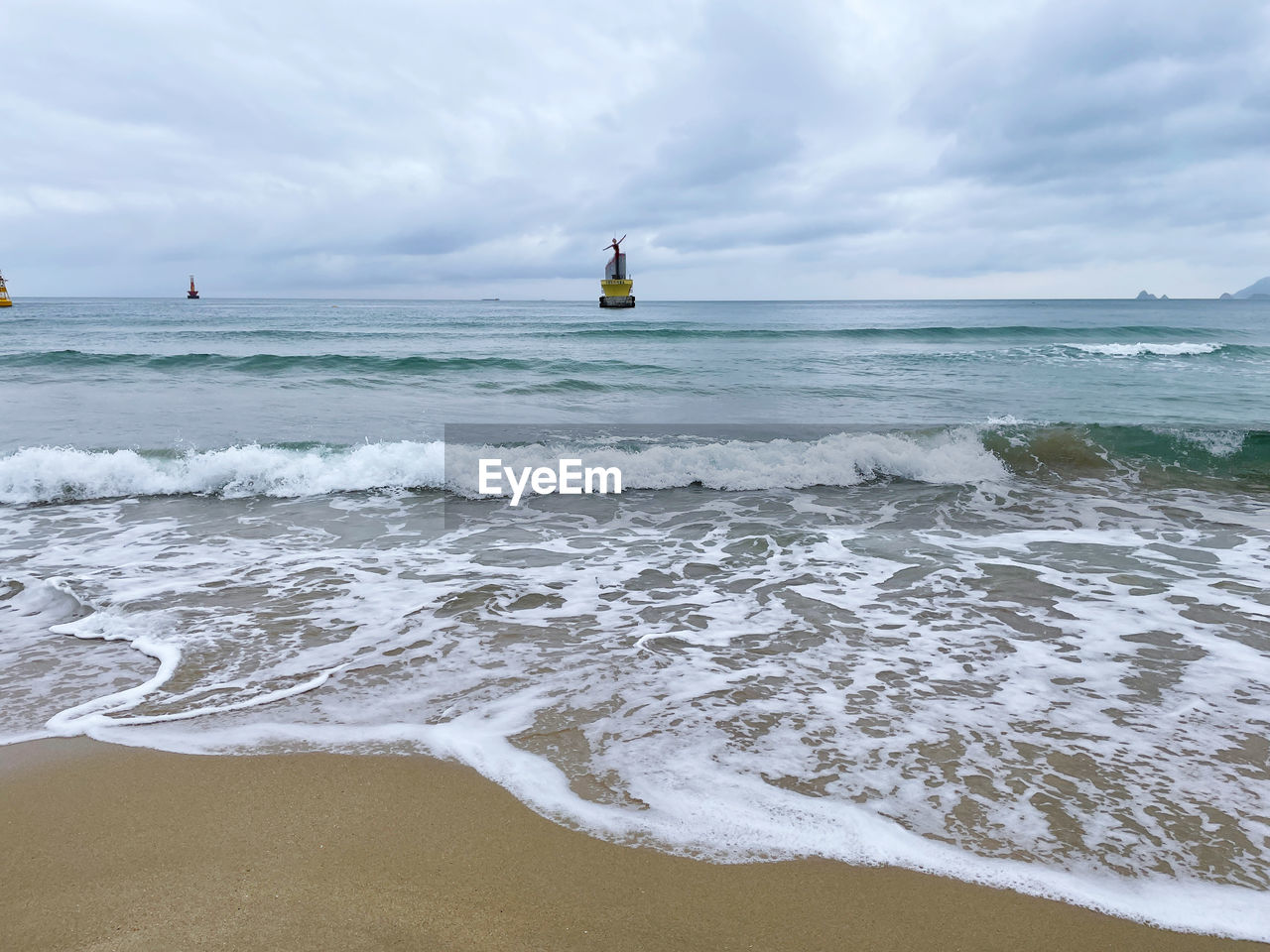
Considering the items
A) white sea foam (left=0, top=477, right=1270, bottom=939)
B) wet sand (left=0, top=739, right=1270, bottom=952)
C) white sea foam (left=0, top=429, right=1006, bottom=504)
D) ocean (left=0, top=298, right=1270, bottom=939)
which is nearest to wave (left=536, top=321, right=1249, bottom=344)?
ocean (left=0, top=298, right=1270, bottom=939)

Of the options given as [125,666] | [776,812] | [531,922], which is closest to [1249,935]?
[776,812]

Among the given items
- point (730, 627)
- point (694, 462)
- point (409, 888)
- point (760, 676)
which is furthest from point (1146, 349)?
point (409, 888)

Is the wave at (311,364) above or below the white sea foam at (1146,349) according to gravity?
below

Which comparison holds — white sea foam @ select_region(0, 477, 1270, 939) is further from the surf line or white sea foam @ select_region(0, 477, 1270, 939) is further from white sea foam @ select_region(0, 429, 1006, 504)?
the surf line

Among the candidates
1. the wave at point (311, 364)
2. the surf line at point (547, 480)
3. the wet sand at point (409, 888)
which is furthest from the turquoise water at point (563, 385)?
the wet sand at point (409, 888)

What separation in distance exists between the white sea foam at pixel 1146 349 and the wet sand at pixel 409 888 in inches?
1184

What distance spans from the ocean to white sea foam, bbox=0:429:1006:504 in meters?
0.05

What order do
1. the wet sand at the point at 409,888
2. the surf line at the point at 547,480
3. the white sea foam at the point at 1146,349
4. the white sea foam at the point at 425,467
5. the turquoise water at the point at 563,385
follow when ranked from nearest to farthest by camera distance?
1. the wet sand at the point at 409,888
2. the white sea foam at the point at 425,467
3. the surf line at the point at 547,480
4. the turquoise water at the point at 563,385
5. the white sea foam at the point at 1146,349

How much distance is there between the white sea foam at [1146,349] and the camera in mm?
26875

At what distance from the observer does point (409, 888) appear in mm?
2260

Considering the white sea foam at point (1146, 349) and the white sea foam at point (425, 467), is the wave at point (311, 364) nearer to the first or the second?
the white sea foam at point (425, 467)

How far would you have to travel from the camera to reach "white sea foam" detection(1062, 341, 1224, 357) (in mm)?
26875

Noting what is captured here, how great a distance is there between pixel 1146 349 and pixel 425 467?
30680 mm

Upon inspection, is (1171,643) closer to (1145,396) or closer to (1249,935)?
(1249,935)
